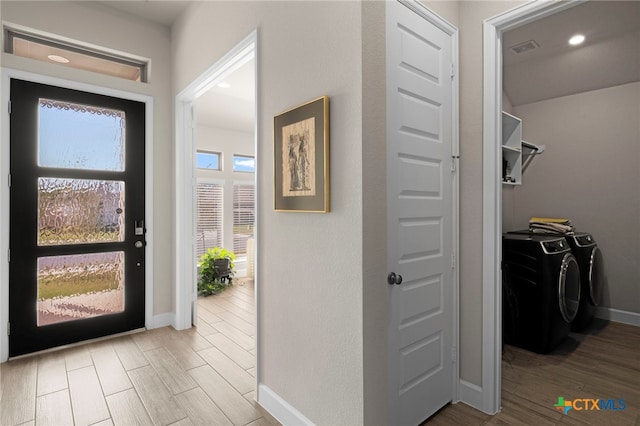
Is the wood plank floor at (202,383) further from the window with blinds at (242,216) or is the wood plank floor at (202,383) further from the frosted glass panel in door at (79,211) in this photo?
the window with blinds at (242,216)

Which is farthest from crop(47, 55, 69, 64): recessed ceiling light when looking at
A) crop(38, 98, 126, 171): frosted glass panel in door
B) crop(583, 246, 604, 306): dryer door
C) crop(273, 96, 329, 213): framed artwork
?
crop(583, 246, 604, 306): dryer door

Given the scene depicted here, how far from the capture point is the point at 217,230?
20.2 ft

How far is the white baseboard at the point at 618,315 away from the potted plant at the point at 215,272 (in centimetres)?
484

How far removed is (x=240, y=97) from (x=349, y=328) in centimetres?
394

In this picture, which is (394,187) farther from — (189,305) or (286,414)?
(189,305)

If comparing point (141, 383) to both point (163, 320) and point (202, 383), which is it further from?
point (163, 320)

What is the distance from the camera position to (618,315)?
11.3 feet

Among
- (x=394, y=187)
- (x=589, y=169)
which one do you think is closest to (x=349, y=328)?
(x=394, y=187)

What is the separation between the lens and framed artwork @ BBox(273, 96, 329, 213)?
1.58 meters

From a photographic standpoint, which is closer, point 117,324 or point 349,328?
point 349,328

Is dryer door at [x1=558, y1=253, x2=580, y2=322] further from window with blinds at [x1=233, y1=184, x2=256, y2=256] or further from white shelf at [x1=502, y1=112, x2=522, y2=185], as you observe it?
window with blinds at [x1=233, y1=184, x2=256, y2=256]

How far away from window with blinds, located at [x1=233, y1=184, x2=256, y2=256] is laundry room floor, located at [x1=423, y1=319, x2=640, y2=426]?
486 centimetres

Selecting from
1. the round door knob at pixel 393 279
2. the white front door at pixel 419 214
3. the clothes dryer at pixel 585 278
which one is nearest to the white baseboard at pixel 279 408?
the white front door at pixel 419 214

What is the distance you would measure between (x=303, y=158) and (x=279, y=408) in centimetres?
145
